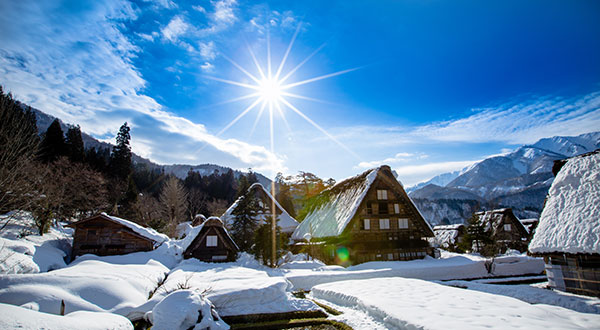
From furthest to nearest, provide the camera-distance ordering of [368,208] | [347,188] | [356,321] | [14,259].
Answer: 1. [347,188]
2. [368,208]
3. [14,259]
4. [356,321]

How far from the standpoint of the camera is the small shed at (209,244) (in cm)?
2538

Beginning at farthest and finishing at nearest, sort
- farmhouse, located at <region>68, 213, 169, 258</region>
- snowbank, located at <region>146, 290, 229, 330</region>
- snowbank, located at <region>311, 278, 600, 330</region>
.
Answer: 1. farmhouse, located at <region>68, 213, 169, 258</region>
2. snowbank, located at <region>146, 290, 229, 330</region>
3. snowbank, located at <region>311, 278, 600, 330</region>

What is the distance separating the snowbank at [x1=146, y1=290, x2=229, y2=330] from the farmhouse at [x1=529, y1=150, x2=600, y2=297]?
16814 mm

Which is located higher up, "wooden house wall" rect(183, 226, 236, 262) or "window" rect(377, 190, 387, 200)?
"window" rect(377, 190, 387, 200)

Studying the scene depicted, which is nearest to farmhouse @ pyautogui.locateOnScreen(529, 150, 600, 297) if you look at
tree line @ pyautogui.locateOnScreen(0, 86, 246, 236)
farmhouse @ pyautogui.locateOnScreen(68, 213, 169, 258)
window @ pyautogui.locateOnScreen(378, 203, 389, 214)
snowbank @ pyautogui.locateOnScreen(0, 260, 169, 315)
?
window @ pyautogui.locateOnScreen(378, 203, 389, 214)

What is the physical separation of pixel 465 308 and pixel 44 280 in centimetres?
1399

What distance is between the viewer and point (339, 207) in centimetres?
2955

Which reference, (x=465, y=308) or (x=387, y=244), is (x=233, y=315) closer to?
(x=465, y=308)

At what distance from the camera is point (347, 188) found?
103 ft

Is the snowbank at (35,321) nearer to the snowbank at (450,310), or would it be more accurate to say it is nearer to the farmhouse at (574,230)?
the snowbank at (450,310)

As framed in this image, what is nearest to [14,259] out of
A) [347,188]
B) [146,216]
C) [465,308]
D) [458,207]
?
[465,308]

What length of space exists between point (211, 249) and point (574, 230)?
83.7 ft

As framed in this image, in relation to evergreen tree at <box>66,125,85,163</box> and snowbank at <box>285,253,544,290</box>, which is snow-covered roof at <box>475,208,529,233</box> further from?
evergreen tree at <box>66,125,85,163</box>

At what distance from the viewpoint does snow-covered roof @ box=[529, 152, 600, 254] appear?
13.4m
